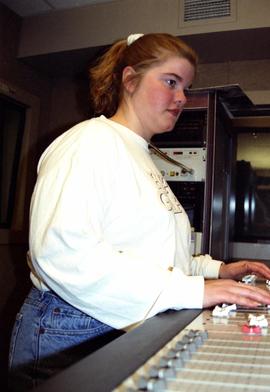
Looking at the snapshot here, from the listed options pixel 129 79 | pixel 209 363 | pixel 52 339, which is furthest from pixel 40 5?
pixel 209 363

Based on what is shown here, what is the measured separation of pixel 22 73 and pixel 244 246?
1.83m

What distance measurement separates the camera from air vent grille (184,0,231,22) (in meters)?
2.17

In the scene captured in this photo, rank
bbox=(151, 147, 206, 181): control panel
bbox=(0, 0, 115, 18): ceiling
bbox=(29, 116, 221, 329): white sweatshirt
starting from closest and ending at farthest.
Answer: bbox=(29, 116, 221, 329): white sweatshirt → bbox=(151, 147, 206, 181): control panel → bbox=(0, 0, 115, 18): ceiling

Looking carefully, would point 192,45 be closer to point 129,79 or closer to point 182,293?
point 129,79

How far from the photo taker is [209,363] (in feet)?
1.31

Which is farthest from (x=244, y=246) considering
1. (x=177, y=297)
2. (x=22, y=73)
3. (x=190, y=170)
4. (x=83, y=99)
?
(x=177, y=297)

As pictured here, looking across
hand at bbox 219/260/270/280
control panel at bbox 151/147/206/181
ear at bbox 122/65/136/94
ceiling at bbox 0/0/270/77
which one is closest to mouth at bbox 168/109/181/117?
ear at bbox 122/65/136/94

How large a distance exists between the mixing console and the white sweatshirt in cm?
14

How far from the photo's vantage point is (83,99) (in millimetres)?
2895

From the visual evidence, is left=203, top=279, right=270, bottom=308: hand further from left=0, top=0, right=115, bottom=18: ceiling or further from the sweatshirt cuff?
left=0, top=0, right=115, bottom=18: ceiling

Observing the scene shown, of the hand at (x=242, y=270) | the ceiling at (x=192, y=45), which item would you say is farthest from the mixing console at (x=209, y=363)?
the ceiling at (x=192, y=45)

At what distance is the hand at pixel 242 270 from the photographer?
3.60 feet

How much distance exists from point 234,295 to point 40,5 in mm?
2340

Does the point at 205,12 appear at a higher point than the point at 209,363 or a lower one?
higher
